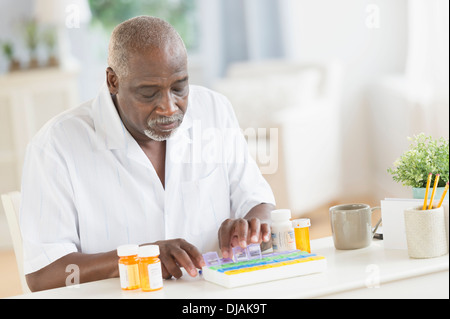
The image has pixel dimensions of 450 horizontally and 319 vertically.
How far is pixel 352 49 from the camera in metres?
5.87

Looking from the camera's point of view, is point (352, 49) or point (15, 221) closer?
point (15, 221)

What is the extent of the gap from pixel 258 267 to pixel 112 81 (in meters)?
0.72

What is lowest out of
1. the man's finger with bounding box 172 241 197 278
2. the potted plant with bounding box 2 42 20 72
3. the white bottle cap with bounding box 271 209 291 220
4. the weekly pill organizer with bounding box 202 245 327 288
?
the weekly pill organizer with bounding box 202 245 327 288

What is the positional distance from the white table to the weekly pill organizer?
14 millimetres

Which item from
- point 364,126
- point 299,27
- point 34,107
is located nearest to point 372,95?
point 364,126

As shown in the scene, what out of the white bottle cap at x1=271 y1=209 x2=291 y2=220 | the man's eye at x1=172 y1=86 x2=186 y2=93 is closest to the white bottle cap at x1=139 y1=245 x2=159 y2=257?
the white bottle cap at x1=271 y1=209 x2=291 y2=220

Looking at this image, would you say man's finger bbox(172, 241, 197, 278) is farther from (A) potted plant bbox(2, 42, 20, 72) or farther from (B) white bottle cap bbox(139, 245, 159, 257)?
(A) potted plant bbox(2, 42, 20, 72)

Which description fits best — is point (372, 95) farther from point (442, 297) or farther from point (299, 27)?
point (442, 297)

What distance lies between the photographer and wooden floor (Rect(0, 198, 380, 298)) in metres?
4.10

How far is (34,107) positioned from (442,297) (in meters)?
3.99

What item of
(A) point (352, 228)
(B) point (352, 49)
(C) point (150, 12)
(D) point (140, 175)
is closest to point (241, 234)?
(A) point (352, 228)

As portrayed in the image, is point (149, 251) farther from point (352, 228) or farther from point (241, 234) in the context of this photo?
point (352, 228)

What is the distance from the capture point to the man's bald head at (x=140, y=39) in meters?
1.90
